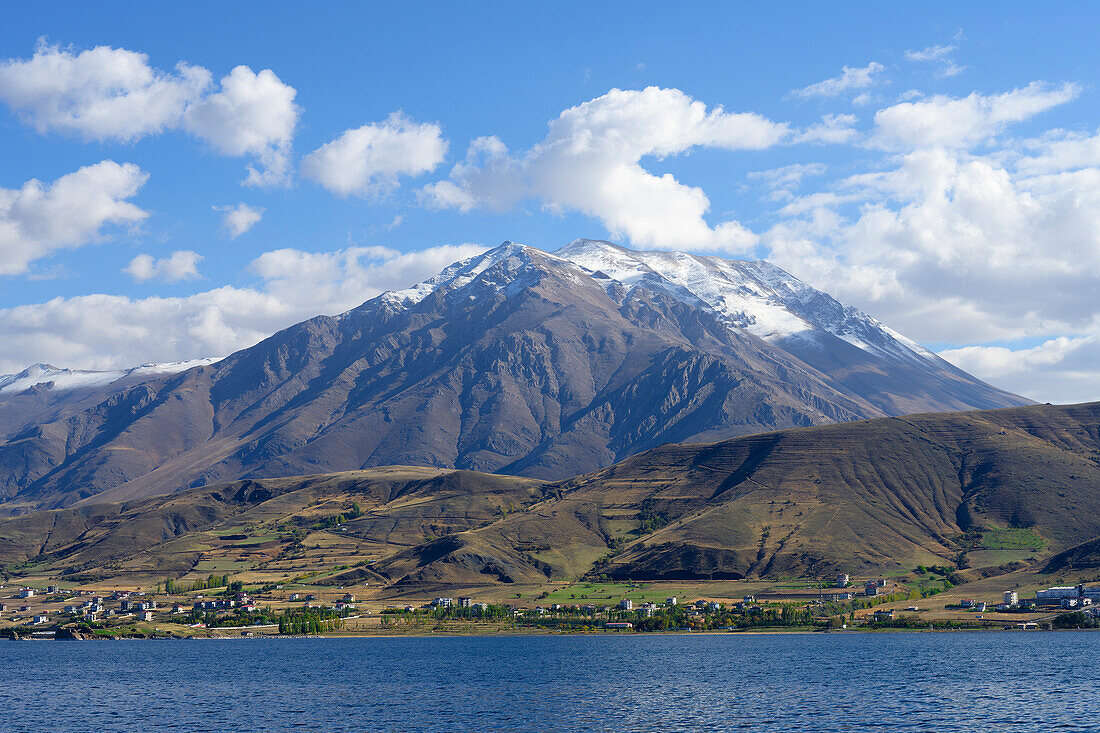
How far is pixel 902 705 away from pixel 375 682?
83082 millimetres

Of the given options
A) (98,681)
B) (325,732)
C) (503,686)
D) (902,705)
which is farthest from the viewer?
(98,681)

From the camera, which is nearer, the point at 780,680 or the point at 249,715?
the point at 249,715

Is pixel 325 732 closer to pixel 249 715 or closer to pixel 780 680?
pixel 249 715

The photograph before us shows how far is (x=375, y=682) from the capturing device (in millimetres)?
186625

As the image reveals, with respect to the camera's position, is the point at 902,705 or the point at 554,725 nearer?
the point at 554,725

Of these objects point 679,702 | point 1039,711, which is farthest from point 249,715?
point 1039,711

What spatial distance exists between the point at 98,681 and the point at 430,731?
297 ft

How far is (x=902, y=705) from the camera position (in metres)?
142

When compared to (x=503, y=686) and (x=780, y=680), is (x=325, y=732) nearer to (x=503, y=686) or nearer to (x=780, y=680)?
(x=503, y=686)

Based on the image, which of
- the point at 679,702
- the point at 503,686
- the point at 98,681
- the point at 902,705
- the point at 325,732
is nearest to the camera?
the point at 325,732

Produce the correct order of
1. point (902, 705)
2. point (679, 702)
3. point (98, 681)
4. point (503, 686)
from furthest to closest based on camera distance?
point (98, 681) → point (503, 686) → point (679, 702) → point (902, 705)

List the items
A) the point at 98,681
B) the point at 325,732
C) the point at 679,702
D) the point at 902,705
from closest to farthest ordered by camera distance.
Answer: the point at 325,732
the point at 902,705
the point at 679,702
the point at 98,681

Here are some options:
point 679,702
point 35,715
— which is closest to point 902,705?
point 679,702

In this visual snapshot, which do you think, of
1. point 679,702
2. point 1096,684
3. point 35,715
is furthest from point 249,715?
point 1096,684
